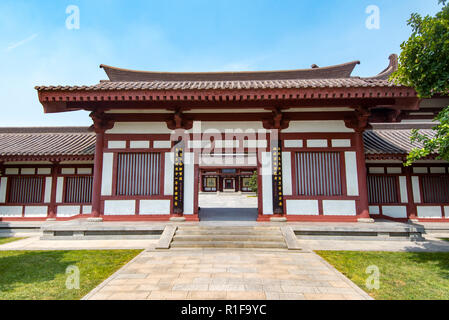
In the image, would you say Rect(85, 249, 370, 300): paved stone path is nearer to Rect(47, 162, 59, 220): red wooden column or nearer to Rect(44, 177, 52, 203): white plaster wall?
Rect(47, 162, 59, 220): red wooden column

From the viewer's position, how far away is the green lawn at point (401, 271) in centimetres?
365

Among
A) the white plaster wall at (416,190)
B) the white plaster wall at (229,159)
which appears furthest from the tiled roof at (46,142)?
the white plaster wall at (416,190)

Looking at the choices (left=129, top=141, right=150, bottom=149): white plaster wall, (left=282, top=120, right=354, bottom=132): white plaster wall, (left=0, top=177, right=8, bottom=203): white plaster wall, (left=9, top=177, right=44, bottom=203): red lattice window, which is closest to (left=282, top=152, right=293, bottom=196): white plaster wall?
(left=282, top=120, right=354, bottom=132): white plaster wall

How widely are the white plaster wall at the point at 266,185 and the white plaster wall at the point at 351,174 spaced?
274 cm

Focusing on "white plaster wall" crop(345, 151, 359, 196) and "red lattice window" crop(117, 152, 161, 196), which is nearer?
"white plaster wall" crop(345, 151, 359, 196)

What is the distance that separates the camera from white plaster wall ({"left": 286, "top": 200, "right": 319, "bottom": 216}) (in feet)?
26.6

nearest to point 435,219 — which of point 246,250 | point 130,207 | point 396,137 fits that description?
point 396,137

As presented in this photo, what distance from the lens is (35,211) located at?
32.9 feet

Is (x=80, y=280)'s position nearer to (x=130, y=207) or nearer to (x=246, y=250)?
(x=246, y=250)

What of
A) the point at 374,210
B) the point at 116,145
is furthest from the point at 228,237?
the point at 374,210

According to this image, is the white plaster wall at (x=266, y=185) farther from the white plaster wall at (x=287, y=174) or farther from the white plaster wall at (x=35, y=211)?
the white plaster wall at (x=35, y=211)

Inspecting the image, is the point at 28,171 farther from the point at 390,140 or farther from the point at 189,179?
the point at 390,140

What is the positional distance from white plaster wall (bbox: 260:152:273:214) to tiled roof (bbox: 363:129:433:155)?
3765mm

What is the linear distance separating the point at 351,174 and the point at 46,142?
13483mm
